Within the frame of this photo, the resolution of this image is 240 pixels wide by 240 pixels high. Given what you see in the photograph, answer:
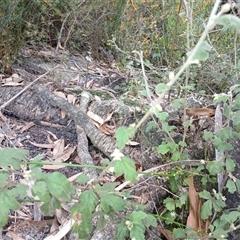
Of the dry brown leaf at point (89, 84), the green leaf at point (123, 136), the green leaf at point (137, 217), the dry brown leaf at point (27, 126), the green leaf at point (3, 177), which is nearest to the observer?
the green leaf at point (123, 136)

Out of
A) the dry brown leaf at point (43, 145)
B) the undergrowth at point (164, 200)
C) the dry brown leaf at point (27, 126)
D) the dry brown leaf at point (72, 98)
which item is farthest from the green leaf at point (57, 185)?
the dry brown leaf at point (72, 98)

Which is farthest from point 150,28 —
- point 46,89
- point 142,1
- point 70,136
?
point 70,136

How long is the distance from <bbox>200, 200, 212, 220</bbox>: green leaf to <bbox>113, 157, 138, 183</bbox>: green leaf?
1.71ft

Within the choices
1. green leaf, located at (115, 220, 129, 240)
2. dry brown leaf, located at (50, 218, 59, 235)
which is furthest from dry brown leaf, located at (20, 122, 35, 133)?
green leaf, located at (115, 220, 129, 240)

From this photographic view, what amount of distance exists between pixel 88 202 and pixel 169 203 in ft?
1.68

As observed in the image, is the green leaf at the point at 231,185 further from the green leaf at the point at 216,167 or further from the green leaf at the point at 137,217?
the green leaf at the point at 137,217

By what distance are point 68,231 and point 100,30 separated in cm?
223

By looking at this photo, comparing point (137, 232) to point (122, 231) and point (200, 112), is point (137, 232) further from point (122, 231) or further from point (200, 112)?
point (200, 112)

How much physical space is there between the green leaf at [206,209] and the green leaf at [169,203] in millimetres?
113

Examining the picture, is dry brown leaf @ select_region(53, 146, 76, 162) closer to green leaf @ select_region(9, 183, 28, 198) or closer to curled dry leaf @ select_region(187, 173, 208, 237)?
curled dry leaf @ select_region(187, 173, 208, 237)

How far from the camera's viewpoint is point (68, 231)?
54.9 inches

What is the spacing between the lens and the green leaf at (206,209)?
1346 millimetres

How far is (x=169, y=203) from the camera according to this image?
1.44m

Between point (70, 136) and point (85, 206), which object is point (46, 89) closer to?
point (70, 136)
